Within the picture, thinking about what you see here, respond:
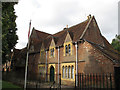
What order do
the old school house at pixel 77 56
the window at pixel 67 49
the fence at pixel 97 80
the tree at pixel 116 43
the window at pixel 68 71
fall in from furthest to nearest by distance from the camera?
the tree at pixel 116 43 → the window at pixel 67 49 → the window at pixel 68 71 → the old school house at pixel 77 56 → the fence at pixel 97 80

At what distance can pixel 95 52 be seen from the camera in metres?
14.3

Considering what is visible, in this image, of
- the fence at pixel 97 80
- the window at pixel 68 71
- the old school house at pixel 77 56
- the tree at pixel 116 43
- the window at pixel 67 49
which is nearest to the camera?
the fence at pixel 97 80

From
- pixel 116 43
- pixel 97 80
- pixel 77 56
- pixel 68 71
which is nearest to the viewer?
pixel 97 80

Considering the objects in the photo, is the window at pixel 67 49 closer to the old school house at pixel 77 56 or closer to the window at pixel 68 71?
the old school house at pixel 77 56

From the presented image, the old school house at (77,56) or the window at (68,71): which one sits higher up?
the old school house at (77,56)

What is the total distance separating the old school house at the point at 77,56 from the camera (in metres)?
13.7

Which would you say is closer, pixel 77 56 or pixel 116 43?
pixel 77 56

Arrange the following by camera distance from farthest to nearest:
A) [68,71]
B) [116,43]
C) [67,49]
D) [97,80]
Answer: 1. [116,43]
2. [67,49]
3. [68,71]
4. [97,80]

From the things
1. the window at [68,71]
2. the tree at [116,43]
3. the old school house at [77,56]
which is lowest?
the window at [68,71]

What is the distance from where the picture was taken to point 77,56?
15.6 m

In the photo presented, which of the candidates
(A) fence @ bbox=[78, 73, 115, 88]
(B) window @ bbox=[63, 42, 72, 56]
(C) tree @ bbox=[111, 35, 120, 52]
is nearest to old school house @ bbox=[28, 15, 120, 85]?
(B) window @ bbox=[63, 42, 72, 56]

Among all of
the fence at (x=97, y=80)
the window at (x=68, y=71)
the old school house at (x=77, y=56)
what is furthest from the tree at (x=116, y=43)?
the fence at (x=97, y=80)

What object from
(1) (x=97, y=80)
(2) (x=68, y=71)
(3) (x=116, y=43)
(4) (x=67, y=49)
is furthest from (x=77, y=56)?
(3) (x=116, y=43)

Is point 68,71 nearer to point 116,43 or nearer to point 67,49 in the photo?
point 67,49
